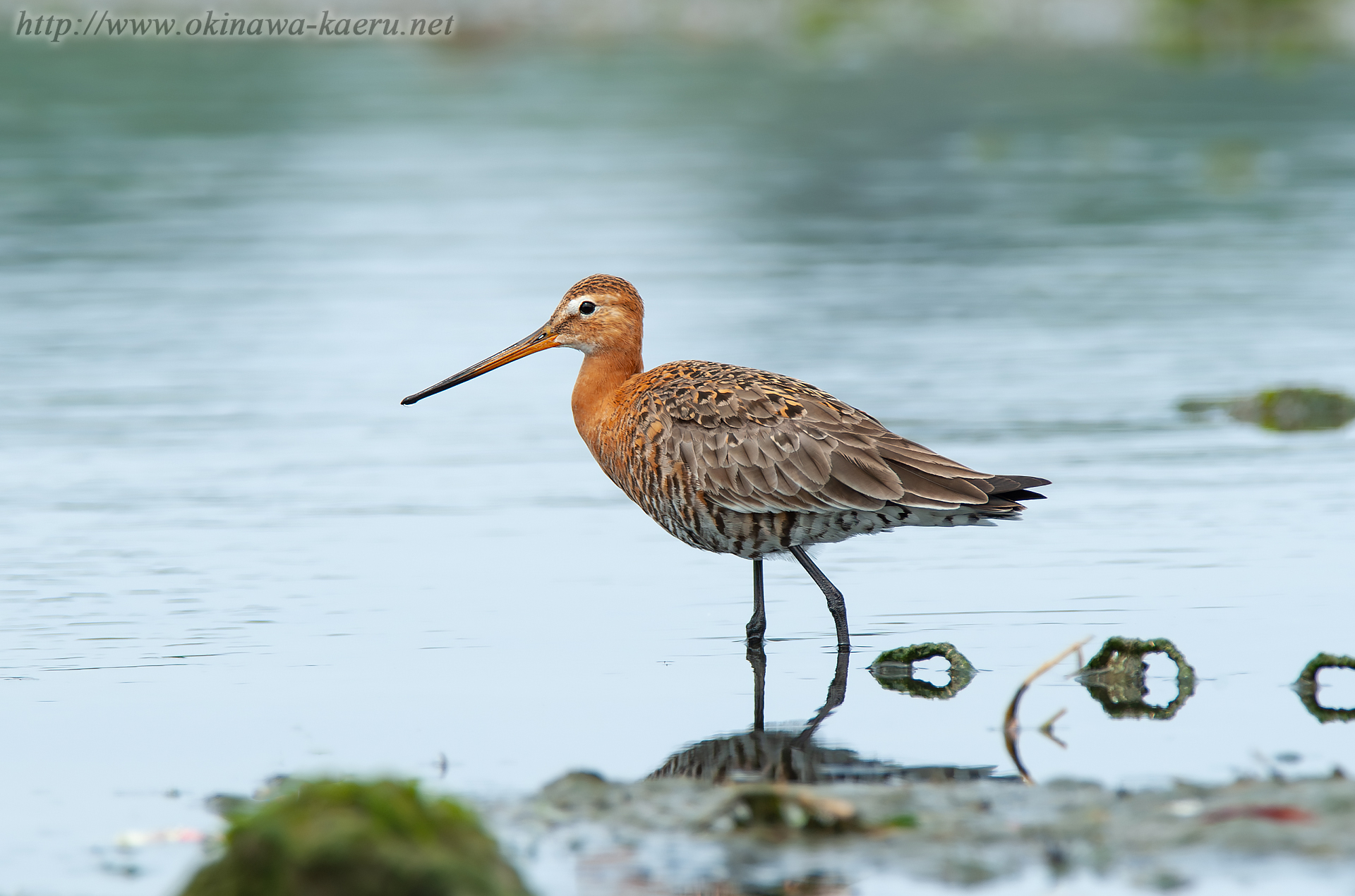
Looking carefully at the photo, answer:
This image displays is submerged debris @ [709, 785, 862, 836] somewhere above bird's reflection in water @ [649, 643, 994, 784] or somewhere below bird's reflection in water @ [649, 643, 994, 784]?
below

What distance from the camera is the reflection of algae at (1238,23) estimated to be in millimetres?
44656

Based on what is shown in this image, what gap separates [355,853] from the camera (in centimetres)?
489

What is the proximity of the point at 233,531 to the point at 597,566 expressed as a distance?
237 centimetres

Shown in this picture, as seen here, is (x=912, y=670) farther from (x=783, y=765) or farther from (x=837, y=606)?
(x=783, y=765)

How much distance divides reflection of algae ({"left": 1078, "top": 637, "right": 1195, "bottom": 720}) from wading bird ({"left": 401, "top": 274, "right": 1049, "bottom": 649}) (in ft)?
2.48

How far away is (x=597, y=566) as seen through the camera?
10.4 meters

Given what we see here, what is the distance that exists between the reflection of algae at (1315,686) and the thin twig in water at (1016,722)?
3.67 ft

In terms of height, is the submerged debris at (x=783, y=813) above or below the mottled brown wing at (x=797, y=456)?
below

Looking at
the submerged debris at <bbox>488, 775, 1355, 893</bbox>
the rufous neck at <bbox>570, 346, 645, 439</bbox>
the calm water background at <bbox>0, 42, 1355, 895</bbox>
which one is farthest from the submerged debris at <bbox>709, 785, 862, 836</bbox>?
the rufous neck at <bbox>570, 346, 645, 439</bbox>

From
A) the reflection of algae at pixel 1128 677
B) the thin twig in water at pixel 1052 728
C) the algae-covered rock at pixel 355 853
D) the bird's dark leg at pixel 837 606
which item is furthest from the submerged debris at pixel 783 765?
the algae-covered rock at pixel 355 853

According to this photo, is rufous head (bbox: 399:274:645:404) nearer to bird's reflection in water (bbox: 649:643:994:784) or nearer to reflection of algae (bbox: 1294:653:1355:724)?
bird's reflection in water (bbox: 649:643:994:784)

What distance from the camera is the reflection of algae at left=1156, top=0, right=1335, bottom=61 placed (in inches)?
1758

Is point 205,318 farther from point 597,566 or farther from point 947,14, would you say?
point 947,14

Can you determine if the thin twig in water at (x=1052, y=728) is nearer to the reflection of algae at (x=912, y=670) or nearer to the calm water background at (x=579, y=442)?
the calm water background at (x=579, y=442)
